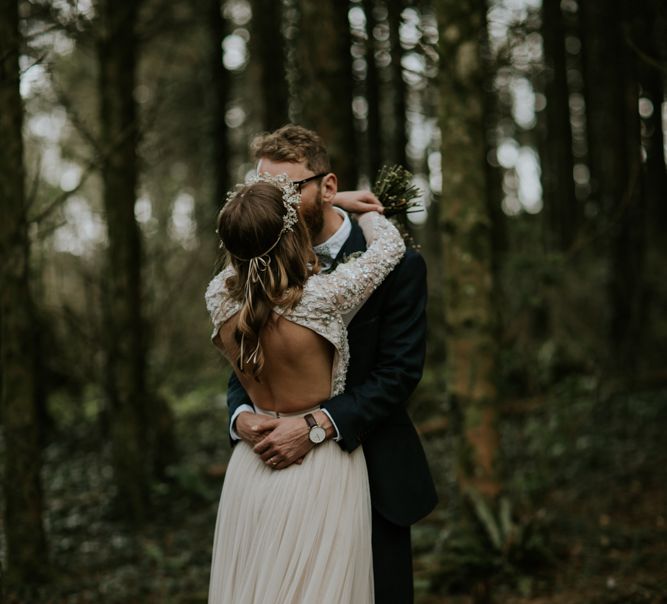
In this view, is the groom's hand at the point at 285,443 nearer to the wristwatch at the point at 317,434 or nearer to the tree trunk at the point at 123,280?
A: the wristwatch at the point at 317,434

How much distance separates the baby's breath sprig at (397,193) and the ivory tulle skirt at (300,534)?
120cm

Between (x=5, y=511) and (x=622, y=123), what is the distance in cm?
887

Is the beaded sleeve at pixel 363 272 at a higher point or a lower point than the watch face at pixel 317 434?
higher

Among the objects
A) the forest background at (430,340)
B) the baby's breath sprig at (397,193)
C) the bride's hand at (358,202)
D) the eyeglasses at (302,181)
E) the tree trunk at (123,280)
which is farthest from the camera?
the tree trunk at (123,280)

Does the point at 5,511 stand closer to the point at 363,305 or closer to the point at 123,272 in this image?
the point at 123,272

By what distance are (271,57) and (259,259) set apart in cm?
918

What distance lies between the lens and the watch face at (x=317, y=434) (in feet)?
9.37

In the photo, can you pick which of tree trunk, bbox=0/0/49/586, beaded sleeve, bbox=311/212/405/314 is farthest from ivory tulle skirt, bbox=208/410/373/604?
tree trunk, bbox=0/0/49/586

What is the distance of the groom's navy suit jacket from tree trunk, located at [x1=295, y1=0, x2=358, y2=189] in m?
3.49

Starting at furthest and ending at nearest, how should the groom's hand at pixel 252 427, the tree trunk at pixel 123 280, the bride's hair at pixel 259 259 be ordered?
1. the tree trunk at pixel 123 280
2. the groom's hand at pixel 252 427
3. the bride's hair at pixel 259 259

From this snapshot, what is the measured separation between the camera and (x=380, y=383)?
2949 millimetres

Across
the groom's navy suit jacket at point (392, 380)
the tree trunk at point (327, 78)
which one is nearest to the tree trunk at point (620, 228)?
the tree trunk at point (327, 78)

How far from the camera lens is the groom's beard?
309 cm

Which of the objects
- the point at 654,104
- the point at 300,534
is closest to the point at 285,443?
the point at 300,534
